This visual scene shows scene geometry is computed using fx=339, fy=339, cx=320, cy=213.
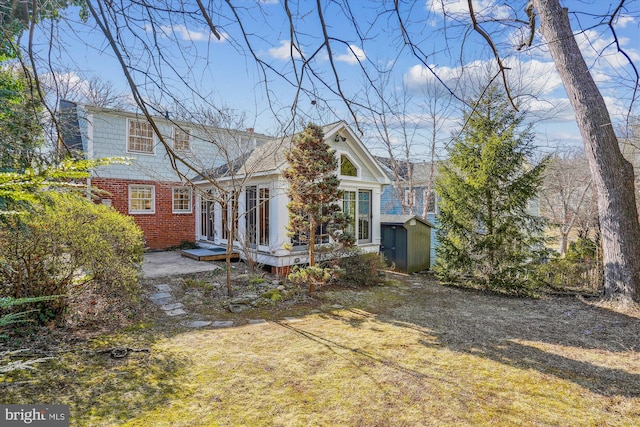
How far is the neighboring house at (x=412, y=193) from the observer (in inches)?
623

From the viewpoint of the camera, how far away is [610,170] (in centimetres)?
714

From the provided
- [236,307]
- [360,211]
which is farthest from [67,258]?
[360,211]

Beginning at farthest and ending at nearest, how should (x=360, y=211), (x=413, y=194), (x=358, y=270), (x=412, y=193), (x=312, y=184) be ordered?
(x=413, y=194) → (x=412, y=193) → (x=360, y=211) → (x=358, y=270) → (x=312, y=184)

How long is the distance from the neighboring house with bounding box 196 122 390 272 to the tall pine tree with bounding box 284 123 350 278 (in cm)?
125

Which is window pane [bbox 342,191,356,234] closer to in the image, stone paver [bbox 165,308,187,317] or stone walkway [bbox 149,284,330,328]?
stone walkway [bbox 149,284,330,328]

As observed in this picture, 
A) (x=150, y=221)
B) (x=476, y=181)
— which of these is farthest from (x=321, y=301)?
(x=150, y=221)

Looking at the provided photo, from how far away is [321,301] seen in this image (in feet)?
24.4

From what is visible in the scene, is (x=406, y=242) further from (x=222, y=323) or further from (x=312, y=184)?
(x=222, y=323)

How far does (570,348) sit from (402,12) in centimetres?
527

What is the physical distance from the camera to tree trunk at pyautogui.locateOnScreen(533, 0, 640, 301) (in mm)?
7070

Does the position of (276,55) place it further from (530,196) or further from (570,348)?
(530,196)

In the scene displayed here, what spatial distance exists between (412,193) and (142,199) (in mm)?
11460

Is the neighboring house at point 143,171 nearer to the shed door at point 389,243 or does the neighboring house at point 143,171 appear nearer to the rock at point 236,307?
the shed door at point 389,243

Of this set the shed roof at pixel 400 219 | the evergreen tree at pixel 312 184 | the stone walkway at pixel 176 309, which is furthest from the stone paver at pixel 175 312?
the shed roof at pixel 400 219
